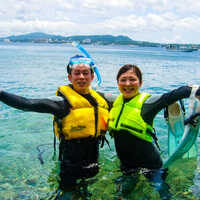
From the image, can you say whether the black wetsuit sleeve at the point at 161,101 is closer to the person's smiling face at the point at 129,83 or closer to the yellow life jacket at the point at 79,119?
the person's smiling face at the point at 129,83

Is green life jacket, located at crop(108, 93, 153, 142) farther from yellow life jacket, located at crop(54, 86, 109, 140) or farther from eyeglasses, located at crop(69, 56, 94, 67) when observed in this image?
eyeglasses, located at crop(69, 56, 94, 67)

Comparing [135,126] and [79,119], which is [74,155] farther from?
[135,126]

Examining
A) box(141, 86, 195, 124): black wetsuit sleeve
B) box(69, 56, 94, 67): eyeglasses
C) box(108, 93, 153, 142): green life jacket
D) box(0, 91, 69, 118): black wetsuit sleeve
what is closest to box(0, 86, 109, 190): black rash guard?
box(0, 91, 69, 118): black wetsuit sleeve

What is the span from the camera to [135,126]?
3643 mm

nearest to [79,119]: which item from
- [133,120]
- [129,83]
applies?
[133,120]

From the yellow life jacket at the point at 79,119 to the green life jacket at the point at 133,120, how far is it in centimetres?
25

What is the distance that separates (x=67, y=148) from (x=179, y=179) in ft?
8.87

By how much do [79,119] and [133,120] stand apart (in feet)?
2.65

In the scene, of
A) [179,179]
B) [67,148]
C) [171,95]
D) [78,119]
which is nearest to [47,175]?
[67,148]

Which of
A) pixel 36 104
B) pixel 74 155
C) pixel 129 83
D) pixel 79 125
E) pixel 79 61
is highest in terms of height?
pixel 79 61

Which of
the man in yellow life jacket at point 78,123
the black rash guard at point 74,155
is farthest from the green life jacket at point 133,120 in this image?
the black rash guard at point 74,155

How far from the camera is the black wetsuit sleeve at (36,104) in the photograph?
310cm

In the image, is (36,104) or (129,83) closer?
(36,104)

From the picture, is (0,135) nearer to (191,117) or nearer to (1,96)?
(1,96)
